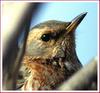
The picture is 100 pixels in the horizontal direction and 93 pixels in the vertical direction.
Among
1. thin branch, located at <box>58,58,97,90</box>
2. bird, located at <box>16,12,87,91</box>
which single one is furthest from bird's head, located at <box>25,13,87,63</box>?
thin branch, located at <box>58,58,97,90</box>

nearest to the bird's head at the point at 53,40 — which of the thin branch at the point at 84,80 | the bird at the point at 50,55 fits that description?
the bird at the point at 50,55

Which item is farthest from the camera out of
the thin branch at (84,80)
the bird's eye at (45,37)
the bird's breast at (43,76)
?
the bird's eye at (45,37)

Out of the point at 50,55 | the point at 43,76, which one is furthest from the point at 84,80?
the point at 50,55

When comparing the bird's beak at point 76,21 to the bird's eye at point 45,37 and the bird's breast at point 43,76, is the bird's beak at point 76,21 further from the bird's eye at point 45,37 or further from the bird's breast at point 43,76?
the bird's breast at point 43,76

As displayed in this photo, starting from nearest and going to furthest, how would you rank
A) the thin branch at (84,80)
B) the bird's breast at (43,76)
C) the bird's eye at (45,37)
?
the thin branch at (84,80) → the bird's breast at (43,76) → the bird's eye at (45,37)

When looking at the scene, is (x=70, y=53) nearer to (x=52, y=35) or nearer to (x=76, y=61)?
(x=76, y=61)

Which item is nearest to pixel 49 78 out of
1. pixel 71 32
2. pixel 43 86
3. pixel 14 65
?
pixel 43 86

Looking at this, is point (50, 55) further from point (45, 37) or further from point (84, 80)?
point (84, 80)
